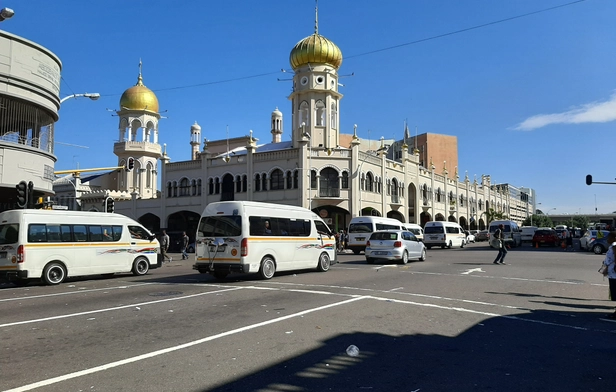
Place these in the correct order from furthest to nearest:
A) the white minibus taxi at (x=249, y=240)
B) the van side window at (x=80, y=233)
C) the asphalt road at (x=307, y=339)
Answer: the van side window at (x=80, y=233) < the white minibus taxi at (x=249, y=240) < the asphalt road at (x=307, y=339)

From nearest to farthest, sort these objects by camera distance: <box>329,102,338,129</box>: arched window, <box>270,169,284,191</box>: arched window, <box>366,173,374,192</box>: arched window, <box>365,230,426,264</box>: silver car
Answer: <box>365,230,426,264</box>: silver car < <box>270,169,284,191</box>: arched window < <box>366,173,374,192</box>: arched window < <box>329,102,338,129</box>: arched window

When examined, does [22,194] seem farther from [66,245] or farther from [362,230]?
[362,230]

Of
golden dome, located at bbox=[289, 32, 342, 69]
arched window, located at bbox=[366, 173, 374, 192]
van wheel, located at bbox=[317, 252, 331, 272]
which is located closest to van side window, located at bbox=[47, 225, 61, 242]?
van wheel, located at bbox=[317, 252, 331, 272]

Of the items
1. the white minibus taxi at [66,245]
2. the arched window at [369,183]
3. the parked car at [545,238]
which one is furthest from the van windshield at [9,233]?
→ the parked car at [545,238]

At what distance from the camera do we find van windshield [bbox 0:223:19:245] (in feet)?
47.3

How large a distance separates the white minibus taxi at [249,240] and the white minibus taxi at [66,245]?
3.61 m

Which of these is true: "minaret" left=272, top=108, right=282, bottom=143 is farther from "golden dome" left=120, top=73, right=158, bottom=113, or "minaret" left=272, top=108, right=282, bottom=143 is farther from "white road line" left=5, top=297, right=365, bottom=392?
"white road line" left=5, top=297, right=365, bottom=392

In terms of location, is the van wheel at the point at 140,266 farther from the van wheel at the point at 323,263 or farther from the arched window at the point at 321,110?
→ the arched window at the point at 321,110

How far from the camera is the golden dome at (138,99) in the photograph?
60875mm

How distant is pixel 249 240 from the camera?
14.4 metres

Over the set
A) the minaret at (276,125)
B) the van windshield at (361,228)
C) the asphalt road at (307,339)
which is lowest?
the asphalt road at (307,339)

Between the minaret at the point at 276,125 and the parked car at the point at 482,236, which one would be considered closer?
the parked car at the point at 482,236

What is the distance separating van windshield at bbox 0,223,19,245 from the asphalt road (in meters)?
2.27

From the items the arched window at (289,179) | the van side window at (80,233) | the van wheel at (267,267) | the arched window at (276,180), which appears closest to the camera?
the van wheel at (267,267)
